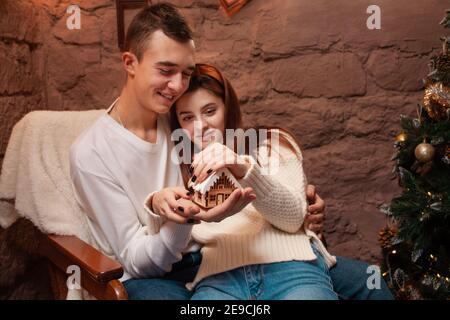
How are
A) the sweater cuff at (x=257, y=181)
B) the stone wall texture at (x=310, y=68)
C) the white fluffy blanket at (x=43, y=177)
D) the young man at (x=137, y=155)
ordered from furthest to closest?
the stone wall texture at (x=310, y=68), the white fluffy blanket at (x=43, y=177), the young man at (x=137, y=155), the sweater cuff at (x=257, y=181)

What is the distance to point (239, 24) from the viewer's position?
1994mm

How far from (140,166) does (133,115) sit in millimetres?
148

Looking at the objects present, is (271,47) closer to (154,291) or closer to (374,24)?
(374,24)

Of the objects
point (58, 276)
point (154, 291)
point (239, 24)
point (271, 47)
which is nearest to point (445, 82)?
point (271, 47)

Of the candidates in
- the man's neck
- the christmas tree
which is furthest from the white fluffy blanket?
the christmas tree

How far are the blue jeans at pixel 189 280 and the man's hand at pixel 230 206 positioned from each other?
0.27 meters

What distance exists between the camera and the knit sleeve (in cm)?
120

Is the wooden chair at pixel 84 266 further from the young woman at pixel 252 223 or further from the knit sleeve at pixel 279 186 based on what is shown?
the knit sleeve at pixel 279 186

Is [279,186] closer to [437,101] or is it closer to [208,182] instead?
[208,182]

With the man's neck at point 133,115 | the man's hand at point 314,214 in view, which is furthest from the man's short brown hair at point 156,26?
the man's hand at point 314,214

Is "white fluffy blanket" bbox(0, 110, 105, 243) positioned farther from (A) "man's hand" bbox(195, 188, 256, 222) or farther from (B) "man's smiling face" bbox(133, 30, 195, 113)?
(A) "man's hand" bbox(195, 188, 256, 222)

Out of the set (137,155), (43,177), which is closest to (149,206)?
(137,155)

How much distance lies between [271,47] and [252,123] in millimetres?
317

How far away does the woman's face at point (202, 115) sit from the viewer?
4.44 feet
